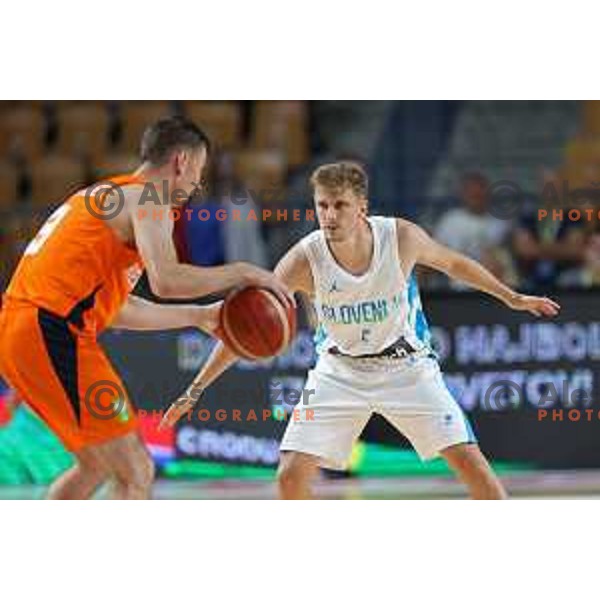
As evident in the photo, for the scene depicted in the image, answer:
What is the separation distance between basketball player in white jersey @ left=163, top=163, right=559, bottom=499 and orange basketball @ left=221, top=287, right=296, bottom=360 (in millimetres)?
168

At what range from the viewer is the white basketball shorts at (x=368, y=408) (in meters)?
7.61

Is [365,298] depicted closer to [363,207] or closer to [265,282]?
[363,207]

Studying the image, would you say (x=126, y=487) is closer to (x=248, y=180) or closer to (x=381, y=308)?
(x=381, y=308)

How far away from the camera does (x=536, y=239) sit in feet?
35.4

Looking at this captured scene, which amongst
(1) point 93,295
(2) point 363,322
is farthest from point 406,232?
(1) point 93,295

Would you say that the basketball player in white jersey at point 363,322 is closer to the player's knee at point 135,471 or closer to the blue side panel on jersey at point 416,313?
the blue side panel on jersey at point 416,313

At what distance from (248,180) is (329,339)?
4.23m

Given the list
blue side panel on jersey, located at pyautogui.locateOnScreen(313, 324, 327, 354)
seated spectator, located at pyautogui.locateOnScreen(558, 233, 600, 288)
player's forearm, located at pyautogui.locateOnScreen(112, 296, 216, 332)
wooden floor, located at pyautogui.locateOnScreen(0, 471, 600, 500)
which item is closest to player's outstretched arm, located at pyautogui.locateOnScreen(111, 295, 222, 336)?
player's forearm, located at pyautogui.locateOnScreen(112, 296, 216, 332)

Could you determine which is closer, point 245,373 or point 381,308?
point 381,308

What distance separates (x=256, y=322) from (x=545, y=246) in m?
3.67

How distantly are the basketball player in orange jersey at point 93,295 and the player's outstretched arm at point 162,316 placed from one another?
335mm

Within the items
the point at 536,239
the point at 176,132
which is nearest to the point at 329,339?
the point at 176,132

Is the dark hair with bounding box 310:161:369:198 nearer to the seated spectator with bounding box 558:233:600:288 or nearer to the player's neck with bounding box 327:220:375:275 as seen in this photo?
the player's neck with bounding box 327:220:375:275
